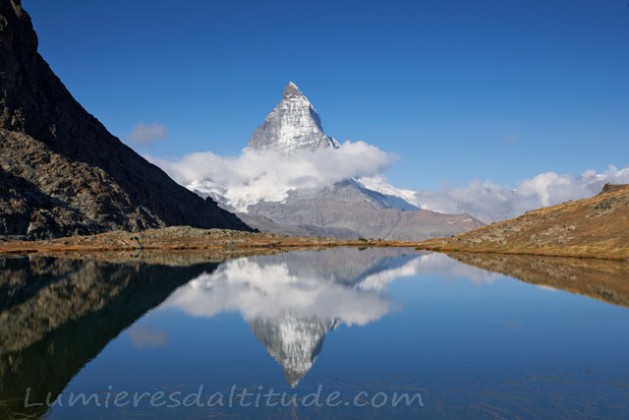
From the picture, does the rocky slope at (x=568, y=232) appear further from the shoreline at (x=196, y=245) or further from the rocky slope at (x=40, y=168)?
the rocky slope at (x=40, y=168)

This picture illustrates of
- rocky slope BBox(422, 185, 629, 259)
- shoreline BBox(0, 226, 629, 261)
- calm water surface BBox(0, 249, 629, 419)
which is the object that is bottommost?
calm water surface BBox(0, 249, 629, 419)

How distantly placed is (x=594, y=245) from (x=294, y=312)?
74741mm

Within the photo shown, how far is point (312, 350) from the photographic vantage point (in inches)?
1148

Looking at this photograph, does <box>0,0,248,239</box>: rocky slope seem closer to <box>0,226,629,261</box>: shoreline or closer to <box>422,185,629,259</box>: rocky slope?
<box>0,226,629,261</box>: shoreline

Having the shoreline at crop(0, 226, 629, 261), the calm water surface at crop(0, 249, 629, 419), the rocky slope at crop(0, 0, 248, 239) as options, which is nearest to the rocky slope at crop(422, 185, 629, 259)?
the shoreline at crop(0, 226, 629, 261)

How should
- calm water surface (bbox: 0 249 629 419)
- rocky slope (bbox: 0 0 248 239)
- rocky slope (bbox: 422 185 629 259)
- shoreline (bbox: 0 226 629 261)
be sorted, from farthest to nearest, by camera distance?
rocky slope (bbox: 0 0 248 239), shoreline (bbox: 0 226 629 261), rocky slope (bbox: 422 185 629 259), calm water surface (bbox: 0 249 629 419)

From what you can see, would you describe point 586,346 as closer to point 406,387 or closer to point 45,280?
point 406,387

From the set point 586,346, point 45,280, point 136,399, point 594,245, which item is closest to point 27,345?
point 136,399

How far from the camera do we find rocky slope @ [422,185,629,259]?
96688 millimetres

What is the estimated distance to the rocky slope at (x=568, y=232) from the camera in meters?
96.7

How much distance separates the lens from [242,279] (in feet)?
219

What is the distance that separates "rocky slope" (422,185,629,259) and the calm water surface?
4050cm

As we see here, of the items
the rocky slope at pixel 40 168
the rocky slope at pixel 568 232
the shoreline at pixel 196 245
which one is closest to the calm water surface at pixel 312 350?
the rocky slope at pixel 568 232

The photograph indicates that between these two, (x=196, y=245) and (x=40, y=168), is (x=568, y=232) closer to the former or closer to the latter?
(x=196, y=245)
